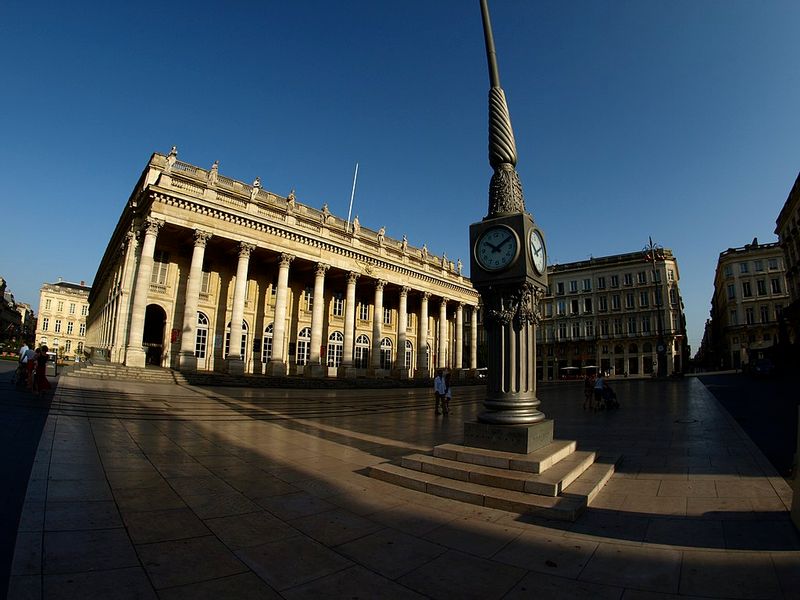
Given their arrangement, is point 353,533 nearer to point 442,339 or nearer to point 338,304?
point 338,304

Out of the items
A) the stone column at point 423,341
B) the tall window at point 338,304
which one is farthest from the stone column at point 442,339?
the tall window at point 338,304

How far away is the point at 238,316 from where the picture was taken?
31.1 metres

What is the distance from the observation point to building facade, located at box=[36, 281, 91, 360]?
8581 centimetres

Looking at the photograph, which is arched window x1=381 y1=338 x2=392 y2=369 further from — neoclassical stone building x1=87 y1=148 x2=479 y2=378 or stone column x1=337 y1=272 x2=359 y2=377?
stone column x1=337 y1=272 x2=359 y2=377

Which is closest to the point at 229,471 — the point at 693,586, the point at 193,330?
the point at 693,586

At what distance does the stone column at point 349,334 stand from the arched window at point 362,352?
543cm

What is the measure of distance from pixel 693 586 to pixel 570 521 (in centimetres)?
141

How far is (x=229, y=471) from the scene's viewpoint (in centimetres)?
598

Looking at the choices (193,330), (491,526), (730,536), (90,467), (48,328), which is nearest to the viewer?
(730,536)

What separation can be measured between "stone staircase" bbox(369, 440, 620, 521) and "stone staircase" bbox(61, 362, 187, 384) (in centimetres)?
2251

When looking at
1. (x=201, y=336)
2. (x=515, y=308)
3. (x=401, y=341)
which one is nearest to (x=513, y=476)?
(x=515, y=308)

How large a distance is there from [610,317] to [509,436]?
69752 mm

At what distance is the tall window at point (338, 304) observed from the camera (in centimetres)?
4279

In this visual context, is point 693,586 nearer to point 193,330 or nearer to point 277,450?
point 277,450
